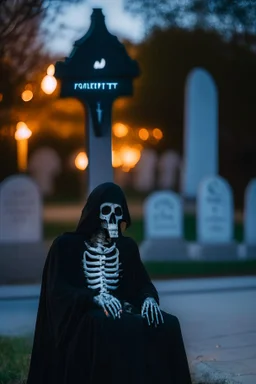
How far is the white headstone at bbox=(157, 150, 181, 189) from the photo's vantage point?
1615 inches

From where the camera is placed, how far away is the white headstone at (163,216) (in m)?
17.9

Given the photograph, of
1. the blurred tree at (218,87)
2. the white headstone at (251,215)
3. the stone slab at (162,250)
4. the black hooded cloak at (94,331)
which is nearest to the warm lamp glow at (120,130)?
the blurred tree at (218,87)

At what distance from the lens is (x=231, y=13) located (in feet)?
40.6

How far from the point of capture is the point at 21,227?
16281 millimetres

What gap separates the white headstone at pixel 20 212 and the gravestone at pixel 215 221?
3.53m

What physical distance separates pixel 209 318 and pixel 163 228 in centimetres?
729

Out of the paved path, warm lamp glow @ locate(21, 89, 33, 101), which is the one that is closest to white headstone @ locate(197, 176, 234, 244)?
the paved path

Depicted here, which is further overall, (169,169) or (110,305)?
(169,169)

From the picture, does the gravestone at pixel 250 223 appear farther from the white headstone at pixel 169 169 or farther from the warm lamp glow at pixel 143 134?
the white headstone at pixel 169 169

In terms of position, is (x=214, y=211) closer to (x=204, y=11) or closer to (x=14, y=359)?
(x=204, y=11)

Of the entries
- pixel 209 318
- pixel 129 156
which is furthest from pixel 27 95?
pixel 129 156

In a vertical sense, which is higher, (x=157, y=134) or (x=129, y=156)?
(x=157, y=134)

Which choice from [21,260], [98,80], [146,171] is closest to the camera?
[98,80]

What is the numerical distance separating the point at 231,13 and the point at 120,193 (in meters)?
6.81
